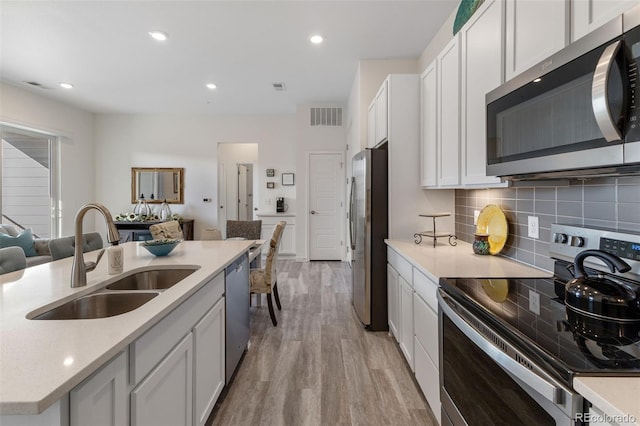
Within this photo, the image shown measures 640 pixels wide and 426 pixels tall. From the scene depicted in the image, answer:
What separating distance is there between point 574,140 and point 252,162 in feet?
23.2

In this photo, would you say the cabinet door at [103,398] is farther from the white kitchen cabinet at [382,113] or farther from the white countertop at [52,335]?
the white kitchen cabinet at [382,113]

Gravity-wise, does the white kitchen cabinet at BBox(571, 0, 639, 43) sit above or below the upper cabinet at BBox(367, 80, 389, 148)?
below

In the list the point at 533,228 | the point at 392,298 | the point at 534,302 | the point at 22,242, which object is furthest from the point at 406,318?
the point at 22,242

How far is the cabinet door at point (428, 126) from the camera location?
2.36m

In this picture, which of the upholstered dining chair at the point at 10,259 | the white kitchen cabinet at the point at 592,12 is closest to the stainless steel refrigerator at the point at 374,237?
the white kitchen cabinet at the point at 592,12

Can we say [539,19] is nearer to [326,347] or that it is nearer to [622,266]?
[622,266]

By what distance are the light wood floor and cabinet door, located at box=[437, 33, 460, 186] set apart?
1393 millimetres

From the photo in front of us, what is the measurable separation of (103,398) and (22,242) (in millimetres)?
4432

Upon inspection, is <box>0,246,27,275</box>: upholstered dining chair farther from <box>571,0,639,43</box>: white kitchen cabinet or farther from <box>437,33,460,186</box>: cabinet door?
<box>571,0,639,43</box>: white kitchen cabinet

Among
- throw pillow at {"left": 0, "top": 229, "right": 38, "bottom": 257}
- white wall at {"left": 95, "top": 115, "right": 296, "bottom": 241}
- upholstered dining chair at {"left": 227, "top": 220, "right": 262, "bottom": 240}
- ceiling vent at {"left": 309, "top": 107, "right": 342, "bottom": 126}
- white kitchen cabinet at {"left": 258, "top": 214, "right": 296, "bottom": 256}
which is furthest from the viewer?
white wall at {"left": 95, "top": 115, "right": 296, "bottom": 241}

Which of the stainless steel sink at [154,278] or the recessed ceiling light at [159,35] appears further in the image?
the recessed ceiling light at [159,35]

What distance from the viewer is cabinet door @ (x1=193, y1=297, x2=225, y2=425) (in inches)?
57.9

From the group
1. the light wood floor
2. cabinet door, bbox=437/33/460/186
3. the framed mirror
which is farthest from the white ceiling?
the light wood floor

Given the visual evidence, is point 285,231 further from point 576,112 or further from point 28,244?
point 576,112
